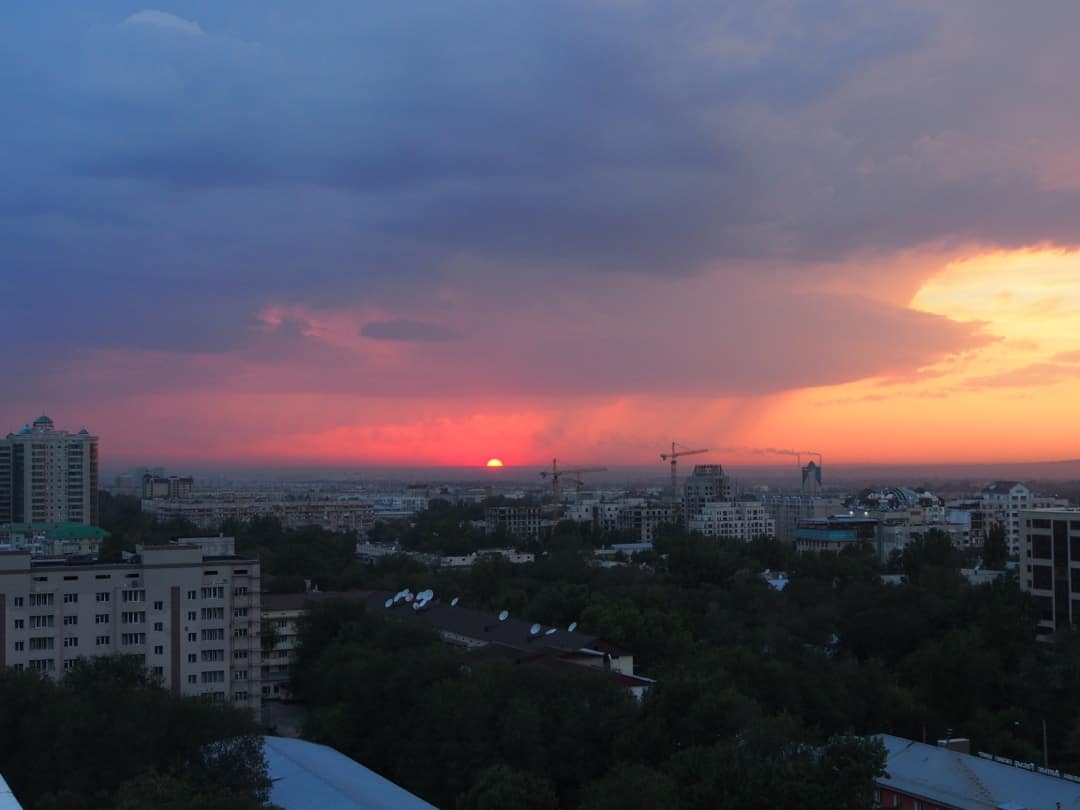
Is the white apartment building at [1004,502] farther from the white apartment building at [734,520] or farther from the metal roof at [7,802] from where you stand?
the metal roof at [7,802]

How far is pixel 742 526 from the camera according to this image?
71125 millimetres

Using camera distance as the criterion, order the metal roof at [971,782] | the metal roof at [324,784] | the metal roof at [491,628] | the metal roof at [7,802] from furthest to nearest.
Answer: the metal roof at [491,628]
the metal roof at [324,784]
the metal roof at [971,782]
the metal roof at [7,802]

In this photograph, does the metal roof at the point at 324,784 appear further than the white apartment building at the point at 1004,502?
No

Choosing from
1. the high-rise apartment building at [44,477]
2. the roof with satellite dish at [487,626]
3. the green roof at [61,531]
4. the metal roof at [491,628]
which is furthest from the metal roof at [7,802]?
the high-rise apartment building at [44,477]

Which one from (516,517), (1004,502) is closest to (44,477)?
(516,517)

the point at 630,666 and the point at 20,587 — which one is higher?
the point at 20,587

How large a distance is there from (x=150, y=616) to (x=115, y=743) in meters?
7.30

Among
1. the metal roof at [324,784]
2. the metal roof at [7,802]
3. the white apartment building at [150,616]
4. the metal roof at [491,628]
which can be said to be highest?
→ the metal roof at [7,802]

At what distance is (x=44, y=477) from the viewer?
64.6 m

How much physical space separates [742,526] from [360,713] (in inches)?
2154

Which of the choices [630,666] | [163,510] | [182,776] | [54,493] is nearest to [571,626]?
[630,666]

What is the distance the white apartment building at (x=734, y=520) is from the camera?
69.6 metres

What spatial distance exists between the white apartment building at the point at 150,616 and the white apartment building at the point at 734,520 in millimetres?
49219

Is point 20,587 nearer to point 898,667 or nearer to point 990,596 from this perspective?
point 898,667
